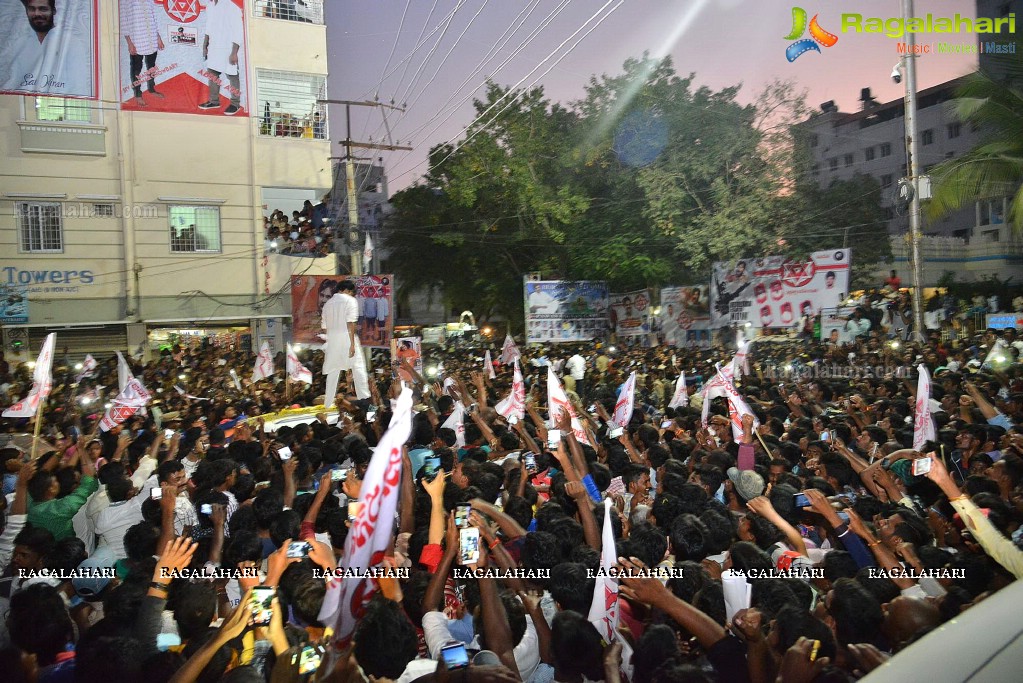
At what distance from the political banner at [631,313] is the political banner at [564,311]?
3.97 ft

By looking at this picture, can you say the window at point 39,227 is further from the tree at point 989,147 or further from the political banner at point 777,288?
the tree at point 989,147

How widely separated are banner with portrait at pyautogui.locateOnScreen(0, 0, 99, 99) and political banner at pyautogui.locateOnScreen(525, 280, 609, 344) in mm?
11836

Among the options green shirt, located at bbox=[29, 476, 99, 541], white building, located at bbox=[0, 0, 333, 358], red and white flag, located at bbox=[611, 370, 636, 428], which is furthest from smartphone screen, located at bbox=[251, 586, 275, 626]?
white building, located at bbox=[0, 0, 333, 358]

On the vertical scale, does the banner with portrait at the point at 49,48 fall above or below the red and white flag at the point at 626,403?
above

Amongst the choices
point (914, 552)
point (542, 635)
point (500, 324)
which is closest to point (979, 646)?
point (542, 635)

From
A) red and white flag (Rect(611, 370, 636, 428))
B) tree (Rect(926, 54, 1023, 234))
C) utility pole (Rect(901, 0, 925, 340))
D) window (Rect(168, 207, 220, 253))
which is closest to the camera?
red and white flag (Rect(611, 370, 636, 428))

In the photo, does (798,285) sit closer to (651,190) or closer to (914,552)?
(651,190)

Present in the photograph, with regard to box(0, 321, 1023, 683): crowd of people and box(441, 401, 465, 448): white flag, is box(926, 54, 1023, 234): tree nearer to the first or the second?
box(0, 321, 1023, 683): crowd of people

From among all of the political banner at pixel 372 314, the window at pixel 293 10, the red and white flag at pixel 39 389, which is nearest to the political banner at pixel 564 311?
the political banner at pixel 372 314

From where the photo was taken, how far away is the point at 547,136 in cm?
2584

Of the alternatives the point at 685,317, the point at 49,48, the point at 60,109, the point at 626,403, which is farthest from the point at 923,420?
the point at 60,109

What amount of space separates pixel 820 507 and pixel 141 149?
70.6 ft

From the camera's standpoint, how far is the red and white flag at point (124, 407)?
30.5ft

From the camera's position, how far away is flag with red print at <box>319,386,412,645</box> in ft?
10.6
